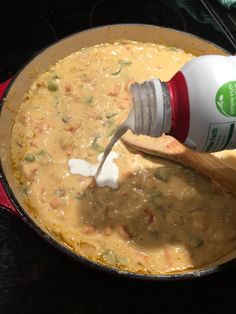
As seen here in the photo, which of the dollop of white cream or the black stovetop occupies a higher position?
the dollop of white cream

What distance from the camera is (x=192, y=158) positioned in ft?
3.75

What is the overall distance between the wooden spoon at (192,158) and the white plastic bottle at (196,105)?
0.86ft

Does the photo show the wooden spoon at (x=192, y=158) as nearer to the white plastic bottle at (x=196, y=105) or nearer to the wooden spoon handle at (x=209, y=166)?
the wooden spoon handle at (x=209, y=166)

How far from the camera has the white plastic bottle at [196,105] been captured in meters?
0.82

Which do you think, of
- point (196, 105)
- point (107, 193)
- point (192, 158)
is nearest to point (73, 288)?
point (107, 193)

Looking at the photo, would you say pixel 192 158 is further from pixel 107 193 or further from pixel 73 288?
pixel 73 288

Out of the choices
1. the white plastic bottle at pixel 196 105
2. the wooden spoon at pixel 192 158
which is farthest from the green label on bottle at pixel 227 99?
the wooden spoon at pixel 192 158

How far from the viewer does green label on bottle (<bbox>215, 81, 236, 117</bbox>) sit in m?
0.81

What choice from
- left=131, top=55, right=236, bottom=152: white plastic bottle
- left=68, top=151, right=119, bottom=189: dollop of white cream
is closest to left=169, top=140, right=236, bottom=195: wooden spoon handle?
left=68, top=151, right=119, bottom=189: dollop of white cream

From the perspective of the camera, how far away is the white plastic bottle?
0.82 meters

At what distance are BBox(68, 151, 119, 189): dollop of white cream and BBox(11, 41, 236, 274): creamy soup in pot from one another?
1 centimetres

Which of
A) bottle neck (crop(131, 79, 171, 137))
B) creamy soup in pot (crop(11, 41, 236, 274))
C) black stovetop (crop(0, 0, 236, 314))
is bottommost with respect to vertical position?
black stovetop (crop(0, 0, 236, 314))

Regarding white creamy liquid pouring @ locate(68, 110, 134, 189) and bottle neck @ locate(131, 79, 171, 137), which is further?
white creamy liquid pouring @ locate(68, 110, 134, 189)

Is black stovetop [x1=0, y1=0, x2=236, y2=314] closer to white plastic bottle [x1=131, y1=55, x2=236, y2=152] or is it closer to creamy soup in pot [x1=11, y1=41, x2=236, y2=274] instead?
creamy soup in pot [x1=11, y1=41, x2=236, y2=274]
